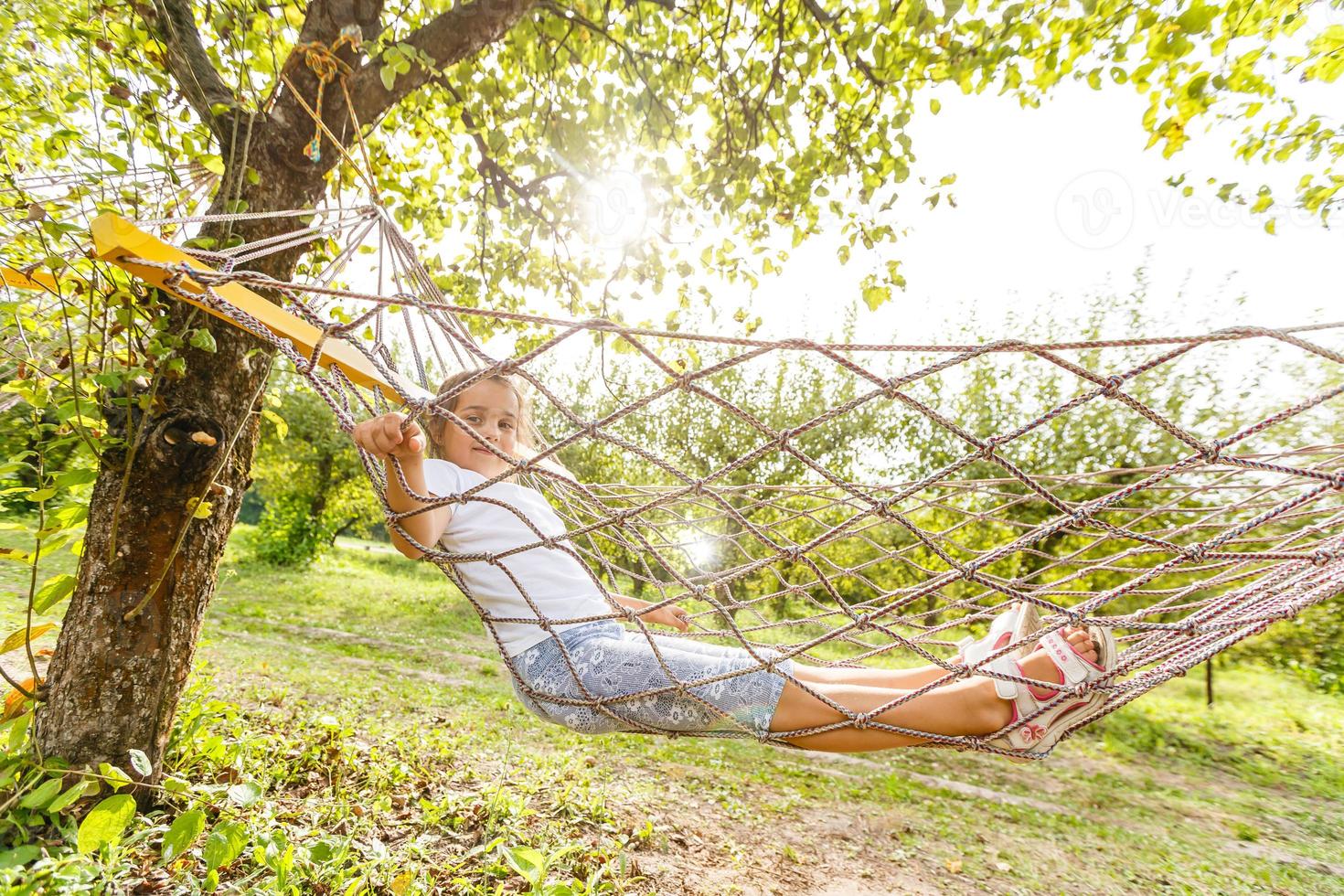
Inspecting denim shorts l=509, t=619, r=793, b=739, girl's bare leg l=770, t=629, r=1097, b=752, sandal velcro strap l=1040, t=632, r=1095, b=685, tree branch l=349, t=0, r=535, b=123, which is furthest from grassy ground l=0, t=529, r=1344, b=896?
tree branch l=349, t=0, r=535, b=123

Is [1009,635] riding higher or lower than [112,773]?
higher

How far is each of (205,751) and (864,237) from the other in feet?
10.4

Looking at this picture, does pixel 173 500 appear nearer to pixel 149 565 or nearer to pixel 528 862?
pixel 149 565

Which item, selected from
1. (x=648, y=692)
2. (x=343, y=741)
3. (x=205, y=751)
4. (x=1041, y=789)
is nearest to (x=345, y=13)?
(x=648, y=692)

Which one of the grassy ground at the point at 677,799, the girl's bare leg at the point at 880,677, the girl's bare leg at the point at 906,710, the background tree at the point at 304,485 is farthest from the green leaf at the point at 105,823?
the background tree at the point at 304,485

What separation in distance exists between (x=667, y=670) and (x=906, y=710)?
482mm

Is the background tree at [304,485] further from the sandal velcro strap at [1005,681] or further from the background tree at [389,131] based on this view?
the sandal velcro strap at [1005,681]

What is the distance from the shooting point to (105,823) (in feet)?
4.29

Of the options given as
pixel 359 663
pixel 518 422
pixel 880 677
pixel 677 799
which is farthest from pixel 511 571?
pixel 359 663

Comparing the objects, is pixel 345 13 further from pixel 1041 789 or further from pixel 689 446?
pixel 689 446

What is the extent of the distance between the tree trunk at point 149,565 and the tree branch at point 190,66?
218 millimetres

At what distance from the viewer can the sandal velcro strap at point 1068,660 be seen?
120 centimetres

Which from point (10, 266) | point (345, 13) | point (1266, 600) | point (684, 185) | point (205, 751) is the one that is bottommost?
point (205, 751)

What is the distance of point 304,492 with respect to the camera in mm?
11805
